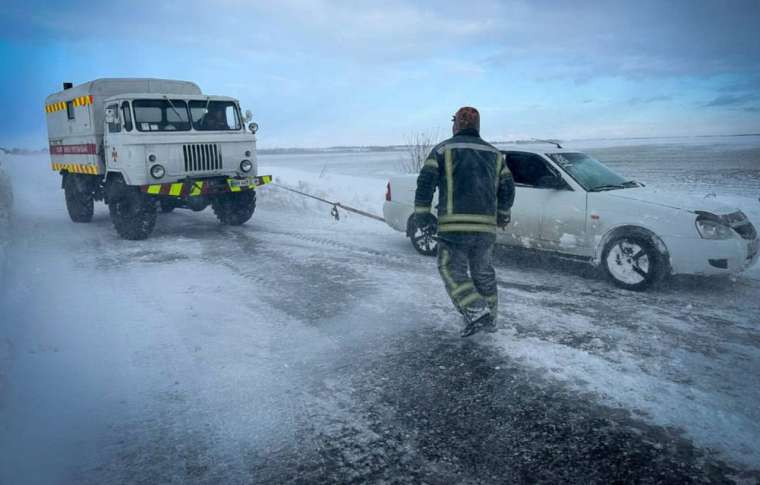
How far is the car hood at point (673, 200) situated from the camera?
5547 millimetres

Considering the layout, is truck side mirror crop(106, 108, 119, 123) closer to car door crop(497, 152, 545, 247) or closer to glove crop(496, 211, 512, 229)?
car door crop(497, 152, 545, 247)

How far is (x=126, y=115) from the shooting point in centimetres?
848

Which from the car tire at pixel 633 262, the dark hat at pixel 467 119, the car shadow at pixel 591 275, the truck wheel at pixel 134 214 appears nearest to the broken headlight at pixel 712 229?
the car tire at pixel 633 262

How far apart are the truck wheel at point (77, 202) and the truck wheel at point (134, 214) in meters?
2.37

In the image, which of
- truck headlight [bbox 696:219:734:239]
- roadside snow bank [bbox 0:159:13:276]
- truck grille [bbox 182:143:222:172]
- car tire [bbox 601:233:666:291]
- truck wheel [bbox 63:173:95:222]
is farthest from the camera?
truck wheel [bbox 63:173:95:222]

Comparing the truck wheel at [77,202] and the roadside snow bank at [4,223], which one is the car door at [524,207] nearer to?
the roadside snow bank at [4,223]

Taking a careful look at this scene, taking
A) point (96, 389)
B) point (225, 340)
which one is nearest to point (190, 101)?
point (225, 340)

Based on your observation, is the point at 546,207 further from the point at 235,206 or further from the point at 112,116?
the point at 112,116

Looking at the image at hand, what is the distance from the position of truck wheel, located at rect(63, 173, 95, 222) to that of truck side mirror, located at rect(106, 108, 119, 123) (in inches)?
105

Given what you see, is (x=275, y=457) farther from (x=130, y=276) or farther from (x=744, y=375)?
(x=130, y=276)

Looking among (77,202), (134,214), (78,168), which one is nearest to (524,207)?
(134,214)

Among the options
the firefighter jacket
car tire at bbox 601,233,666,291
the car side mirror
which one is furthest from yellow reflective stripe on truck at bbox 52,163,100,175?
car tire at bbox 601,233,666,291

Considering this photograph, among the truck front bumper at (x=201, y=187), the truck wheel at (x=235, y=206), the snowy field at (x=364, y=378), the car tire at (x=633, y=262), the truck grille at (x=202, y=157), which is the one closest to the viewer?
the snowy field at (x=364, y=378)

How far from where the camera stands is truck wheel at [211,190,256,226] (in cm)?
1002
